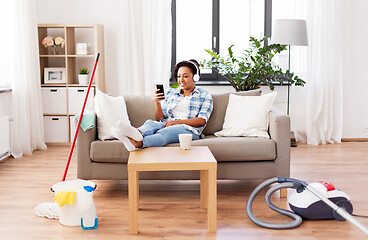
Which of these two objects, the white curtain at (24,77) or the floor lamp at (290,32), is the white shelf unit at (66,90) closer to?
the white curtain at (24,77)

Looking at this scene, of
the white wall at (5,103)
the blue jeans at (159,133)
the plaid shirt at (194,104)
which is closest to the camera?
the blue jeans at (159,133)

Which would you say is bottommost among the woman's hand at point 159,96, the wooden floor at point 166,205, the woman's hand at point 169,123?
the wooden floor at point 166,205

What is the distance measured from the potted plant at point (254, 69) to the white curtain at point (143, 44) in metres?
0.51

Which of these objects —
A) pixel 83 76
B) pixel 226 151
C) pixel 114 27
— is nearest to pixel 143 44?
pixel 114 27

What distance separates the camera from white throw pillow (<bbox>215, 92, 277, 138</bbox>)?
11.8 ft

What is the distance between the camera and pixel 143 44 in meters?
5.39

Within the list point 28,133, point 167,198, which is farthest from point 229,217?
point 28,133

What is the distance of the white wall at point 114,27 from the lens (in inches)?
217

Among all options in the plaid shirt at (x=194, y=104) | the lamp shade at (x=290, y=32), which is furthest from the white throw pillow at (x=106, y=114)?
the lamp shade at (x=290, y=32)

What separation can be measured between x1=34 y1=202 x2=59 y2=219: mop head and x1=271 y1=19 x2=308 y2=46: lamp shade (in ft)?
10.0

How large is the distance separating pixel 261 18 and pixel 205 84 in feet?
3.53

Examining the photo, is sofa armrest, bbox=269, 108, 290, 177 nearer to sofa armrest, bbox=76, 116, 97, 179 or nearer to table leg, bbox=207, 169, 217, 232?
table leg, bbox=207, 169, 217, 232

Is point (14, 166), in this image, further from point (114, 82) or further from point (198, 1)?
point (198, 1)

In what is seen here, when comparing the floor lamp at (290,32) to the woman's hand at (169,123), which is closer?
the woman's hand at (169,123)
